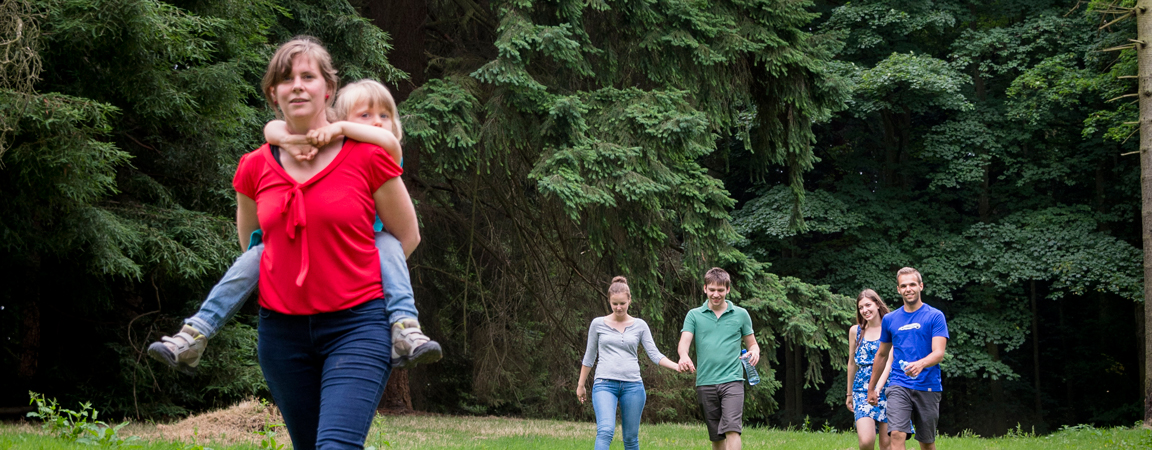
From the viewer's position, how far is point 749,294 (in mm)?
13102

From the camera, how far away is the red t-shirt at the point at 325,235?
8.16 ft

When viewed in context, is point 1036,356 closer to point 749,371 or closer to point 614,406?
point 749,371

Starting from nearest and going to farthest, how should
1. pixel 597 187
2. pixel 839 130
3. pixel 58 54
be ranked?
1. pixel 58 54
2. pixel 597 187
3. pixel 839 130

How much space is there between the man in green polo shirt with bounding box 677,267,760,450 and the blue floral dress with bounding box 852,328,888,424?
110 centimetres

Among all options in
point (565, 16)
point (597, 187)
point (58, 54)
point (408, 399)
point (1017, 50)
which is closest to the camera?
point (58, 54)

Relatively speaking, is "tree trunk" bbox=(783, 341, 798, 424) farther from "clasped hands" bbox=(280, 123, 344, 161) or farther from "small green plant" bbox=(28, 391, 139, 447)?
"clasped hands" bbox=(280, 123, 344, 161)

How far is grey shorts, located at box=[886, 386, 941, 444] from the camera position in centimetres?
695

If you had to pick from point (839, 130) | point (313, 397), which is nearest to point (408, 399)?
point (313, 397)

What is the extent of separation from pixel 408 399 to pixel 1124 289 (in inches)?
636

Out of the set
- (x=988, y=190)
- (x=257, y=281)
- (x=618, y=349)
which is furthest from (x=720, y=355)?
(x=988, y=190)

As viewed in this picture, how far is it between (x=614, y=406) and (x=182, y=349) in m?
4.60

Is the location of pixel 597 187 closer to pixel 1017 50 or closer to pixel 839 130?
pixel 1017 50

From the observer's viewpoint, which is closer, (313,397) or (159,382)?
(313,397)

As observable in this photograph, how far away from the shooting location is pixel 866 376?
7.75 m
